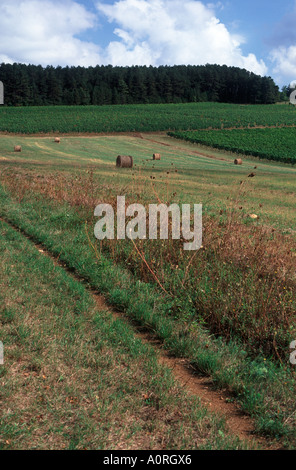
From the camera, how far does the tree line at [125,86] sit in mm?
123000

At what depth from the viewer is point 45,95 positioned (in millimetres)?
126250

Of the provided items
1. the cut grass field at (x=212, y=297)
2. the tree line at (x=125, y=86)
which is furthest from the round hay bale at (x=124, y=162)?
the tree line at (x=125, y=86)

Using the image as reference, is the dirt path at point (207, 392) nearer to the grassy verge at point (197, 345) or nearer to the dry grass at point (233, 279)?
the grassy verge at point (197, 345)

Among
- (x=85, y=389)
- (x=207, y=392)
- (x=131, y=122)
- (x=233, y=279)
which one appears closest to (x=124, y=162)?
(x=233, y=279)

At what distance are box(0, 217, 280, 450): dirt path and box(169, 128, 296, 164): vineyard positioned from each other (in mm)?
44546

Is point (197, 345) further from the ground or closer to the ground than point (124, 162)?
closer to the ground

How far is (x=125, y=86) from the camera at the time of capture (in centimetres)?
13300

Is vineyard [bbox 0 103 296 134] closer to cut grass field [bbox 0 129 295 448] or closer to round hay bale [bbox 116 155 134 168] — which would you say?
round hay bale [bbox 116 155 134 168]

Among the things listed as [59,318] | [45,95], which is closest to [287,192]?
[59,318]

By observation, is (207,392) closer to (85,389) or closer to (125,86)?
(85,389)

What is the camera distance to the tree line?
404 feet

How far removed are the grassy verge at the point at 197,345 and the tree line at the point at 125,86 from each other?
12145 centimetres

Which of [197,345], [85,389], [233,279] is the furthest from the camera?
[233,279]

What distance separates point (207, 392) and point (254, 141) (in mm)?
56914
